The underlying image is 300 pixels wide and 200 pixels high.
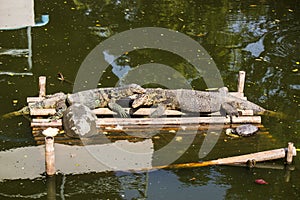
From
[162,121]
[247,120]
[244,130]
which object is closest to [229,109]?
[247,120]

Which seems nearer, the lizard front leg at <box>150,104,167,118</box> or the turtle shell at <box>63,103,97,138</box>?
the turtle shell at <box>63,103,97,138</box>

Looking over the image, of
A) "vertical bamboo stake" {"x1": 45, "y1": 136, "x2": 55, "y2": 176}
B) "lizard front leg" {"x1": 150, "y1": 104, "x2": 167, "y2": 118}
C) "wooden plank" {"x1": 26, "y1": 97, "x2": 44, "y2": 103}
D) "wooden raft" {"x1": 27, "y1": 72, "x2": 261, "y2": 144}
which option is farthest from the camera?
"wooden plank" {"x1": 26, "y1": 97, "x2": 44, "y2": 103}

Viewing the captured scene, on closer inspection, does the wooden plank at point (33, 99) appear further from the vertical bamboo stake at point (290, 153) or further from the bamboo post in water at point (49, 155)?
the vertical bamboo stake at point (290, 153)

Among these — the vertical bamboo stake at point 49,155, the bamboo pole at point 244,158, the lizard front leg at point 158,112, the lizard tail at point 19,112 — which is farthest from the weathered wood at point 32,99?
the bamboo pole at point 244,158

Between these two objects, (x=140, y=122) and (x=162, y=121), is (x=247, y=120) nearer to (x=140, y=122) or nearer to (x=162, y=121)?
(x=162, y=121)

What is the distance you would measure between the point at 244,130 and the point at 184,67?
2632mm

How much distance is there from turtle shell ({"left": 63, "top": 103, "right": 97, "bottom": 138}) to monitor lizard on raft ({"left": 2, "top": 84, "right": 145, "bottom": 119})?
0.90ft

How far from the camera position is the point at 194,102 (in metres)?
8.53

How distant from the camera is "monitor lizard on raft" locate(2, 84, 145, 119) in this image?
8.39m

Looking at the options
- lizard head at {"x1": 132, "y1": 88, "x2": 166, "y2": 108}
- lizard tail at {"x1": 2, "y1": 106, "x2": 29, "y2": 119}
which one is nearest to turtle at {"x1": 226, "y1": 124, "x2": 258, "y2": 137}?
lizard head at {"x1": 132, "y1": 88, "x2": 166, "y2": 108}

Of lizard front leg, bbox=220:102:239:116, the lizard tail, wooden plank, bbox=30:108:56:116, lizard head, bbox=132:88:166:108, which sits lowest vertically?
the lizard tail

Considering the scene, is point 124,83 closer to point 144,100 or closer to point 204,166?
point 144,100

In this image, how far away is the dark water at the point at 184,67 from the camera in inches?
275

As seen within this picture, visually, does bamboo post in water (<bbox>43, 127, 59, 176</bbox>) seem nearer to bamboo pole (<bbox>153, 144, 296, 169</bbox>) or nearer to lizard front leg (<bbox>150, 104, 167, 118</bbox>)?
bamboo pole (<bbox>153, 144, 296, 169</bbox>)
